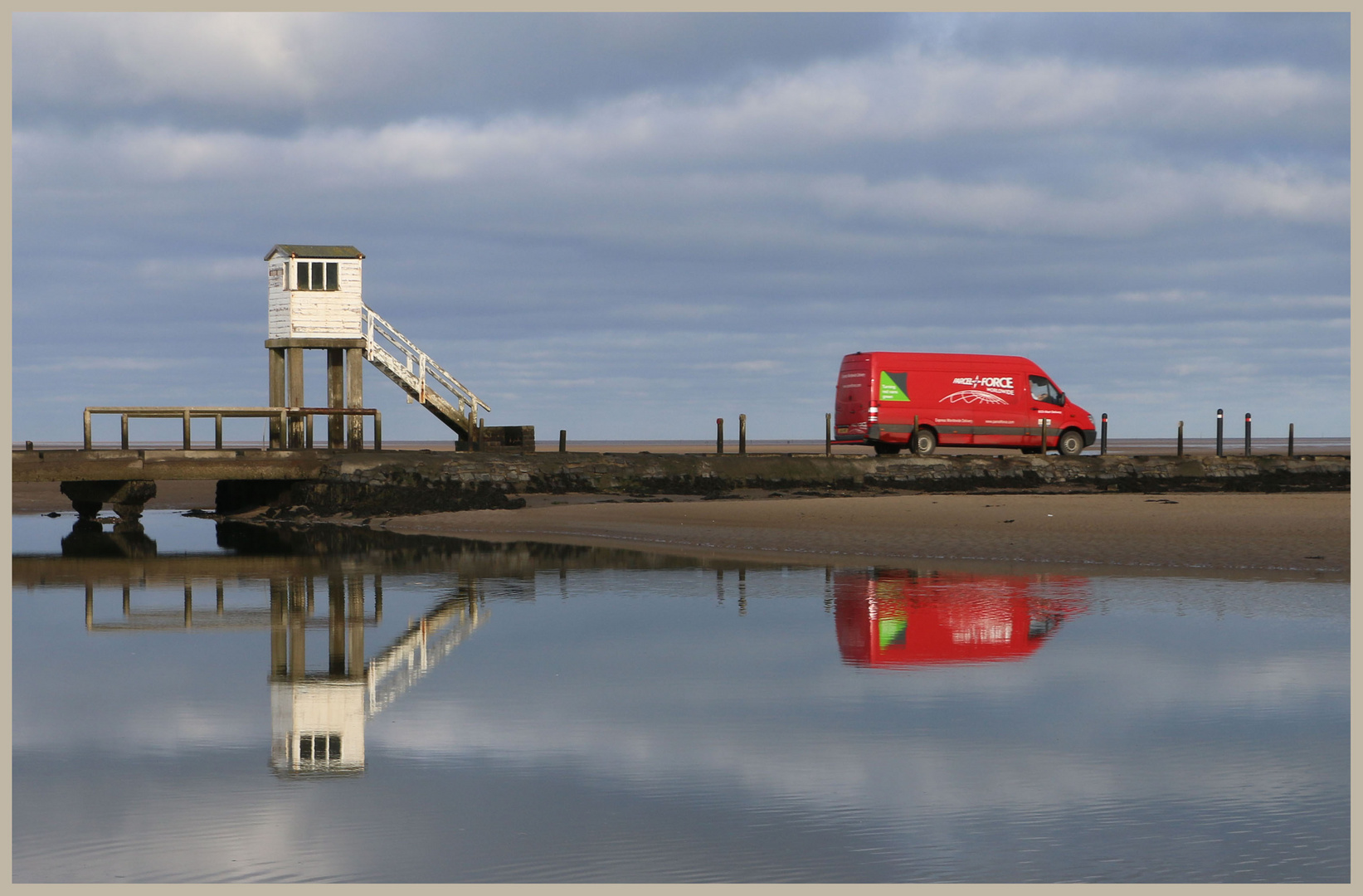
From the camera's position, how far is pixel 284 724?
9781 millimetres

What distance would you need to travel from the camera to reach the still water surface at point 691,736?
6.84m

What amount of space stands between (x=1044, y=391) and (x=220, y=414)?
20.2 m

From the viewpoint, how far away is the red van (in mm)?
35969

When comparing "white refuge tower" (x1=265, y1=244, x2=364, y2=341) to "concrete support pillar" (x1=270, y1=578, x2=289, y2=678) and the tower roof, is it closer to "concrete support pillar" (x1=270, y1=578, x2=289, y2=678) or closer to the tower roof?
the tower roof

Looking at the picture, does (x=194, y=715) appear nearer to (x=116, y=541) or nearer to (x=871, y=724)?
(x=871, y=724)

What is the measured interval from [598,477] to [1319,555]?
55.9ft

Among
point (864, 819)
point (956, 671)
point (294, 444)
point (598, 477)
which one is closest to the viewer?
point (864, 819)

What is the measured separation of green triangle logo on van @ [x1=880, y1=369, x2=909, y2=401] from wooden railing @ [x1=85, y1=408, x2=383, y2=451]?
12021 mm

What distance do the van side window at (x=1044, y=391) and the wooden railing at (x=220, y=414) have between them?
16415mm

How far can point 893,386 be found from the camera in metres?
36.0

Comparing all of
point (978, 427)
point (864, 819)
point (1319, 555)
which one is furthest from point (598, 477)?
point (864, 819)

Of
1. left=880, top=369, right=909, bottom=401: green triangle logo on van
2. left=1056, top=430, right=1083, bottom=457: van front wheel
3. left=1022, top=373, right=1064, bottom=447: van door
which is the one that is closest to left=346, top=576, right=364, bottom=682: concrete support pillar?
left=880, top=369, right=909, bottom=401: green triangle logo on van

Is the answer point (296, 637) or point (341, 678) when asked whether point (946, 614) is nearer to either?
point (341, 678)

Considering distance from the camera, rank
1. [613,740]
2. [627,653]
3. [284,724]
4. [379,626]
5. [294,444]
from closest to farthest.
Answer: [613,740], [284,724], [627,653], [379,626], [294,444]
